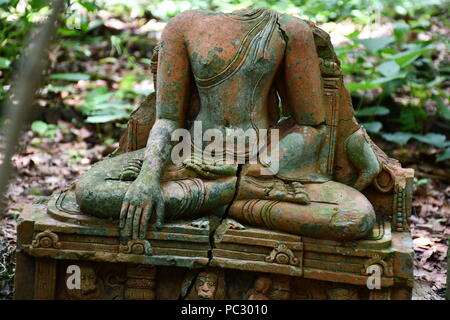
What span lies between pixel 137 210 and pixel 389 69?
3.92 meters

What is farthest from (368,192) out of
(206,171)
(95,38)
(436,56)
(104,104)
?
(95,38)

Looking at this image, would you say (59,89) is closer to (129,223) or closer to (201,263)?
(129,223)

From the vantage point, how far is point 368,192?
4609 millimetres

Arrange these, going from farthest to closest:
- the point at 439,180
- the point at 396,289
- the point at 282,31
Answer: the point at 439,180, the point at 282,31, the point at 396,289

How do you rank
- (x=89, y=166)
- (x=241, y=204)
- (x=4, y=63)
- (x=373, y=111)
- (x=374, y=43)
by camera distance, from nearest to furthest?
(x=241, y=204) → (x=374, y=43) → (x=89, y=166) → (x=373, y=111) → (x=4, y=63)

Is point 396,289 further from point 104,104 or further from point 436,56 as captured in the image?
point 436,56

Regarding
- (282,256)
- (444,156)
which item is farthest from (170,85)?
(444,156)

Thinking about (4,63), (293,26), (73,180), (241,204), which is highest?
(4,63)

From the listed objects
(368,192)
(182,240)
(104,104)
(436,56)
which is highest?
(436,56)

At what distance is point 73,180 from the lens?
234 inches

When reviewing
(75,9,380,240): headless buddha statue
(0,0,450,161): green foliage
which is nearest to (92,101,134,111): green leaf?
(0,0,450,161): green foliage

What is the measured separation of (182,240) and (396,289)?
1.26 m

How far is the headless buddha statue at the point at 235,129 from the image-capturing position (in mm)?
4168

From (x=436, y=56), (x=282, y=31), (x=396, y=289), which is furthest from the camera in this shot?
(x=436, y=56)
